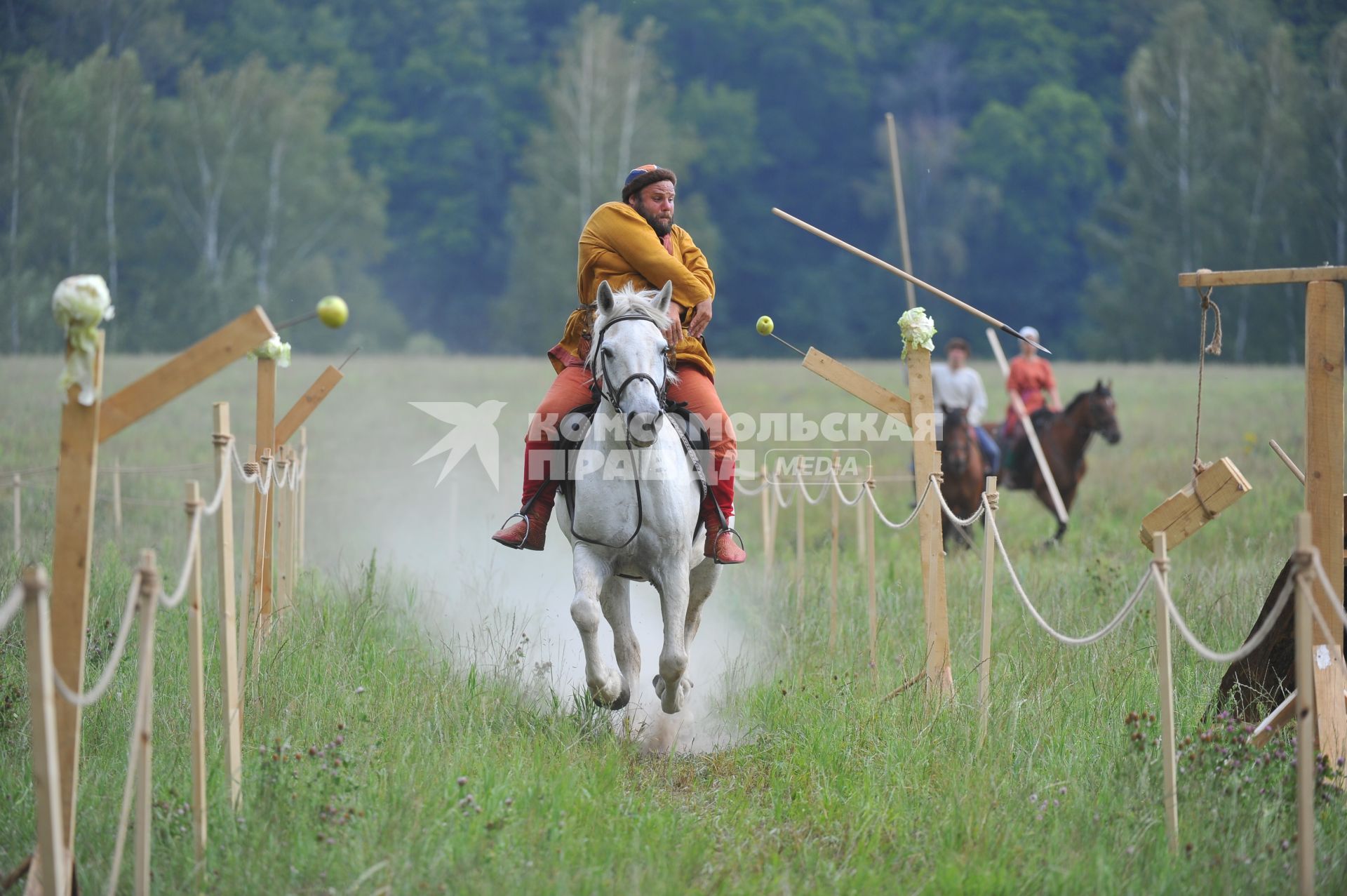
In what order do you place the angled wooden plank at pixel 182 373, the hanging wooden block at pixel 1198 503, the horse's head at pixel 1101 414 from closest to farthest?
the angled wooden plank at pixel 182 373 → the hanging wooden block at pixel 1198 503 → the horse's head at pixel 1101 414

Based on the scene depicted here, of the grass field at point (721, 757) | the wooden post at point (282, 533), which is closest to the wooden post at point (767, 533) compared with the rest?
the grass field at point (721, 757)

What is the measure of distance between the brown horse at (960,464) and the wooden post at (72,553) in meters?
10.6

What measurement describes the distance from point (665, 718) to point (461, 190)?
141 ft

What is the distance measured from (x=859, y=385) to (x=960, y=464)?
22.8ft

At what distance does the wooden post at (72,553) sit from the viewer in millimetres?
4340

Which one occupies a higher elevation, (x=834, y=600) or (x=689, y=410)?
(x=689, y=410)

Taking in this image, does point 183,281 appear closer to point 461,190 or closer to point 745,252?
point 461,190

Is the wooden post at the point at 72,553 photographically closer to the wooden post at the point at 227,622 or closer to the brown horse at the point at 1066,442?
the wooden post at the point at 227,622

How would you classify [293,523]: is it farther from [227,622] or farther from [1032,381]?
[1032,381]

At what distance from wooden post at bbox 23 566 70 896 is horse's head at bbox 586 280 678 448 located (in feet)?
9.39

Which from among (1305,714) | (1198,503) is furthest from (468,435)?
(1305,714)

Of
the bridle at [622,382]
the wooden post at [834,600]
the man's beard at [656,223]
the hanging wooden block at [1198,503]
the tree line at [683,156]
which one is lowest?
the wooden post at [834,600]

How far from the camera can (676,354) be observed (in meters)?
7.08

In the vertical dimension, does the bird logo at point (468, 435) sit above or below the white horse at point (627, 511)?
above
